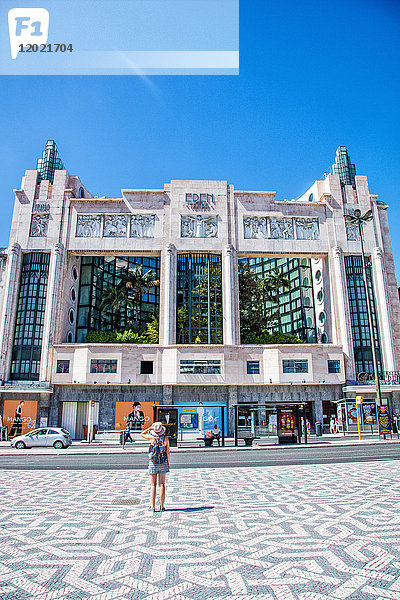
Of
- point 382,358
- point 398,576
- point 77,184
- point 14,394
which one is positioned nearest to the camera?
point 398,576

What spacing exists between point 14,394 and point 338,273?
114 feet

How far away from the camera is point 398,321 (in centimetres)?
4616

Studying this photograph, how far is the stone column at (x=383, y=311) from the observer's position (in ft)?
144

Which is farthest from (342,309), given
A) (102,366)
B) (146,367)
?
(102,366)

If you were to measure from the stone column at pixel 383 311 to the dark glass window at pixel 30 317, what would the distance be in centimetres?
3480

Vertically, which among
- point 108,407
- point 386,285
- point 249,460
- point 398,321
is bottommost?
point 249,460

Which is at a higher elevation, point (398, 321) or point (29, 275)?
point (29, 275)

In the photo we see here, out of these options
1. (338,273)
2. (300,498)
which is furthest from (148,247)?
(300,498)

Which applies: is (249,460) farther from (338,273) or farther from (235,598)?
(338,273)

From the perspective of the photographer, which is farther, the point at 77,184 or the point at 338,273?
the point at 77,184

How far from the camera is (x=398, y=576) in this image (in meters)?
5.07

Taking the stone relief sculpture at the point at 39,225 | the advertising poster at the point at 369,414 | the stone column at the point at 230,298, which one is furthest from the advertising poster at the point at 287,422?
the stone relief sculpture at the point at 39,225

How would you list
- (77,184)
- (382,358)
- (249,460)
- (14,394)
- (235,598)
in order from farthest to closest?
(77,184) → (382,358) → (14,394) → (249,460) → (235,598)

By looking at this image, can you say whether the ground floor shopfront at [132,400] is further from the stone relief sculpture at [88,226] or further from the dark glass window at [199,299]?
the stone relief sculpture at [88,226]
